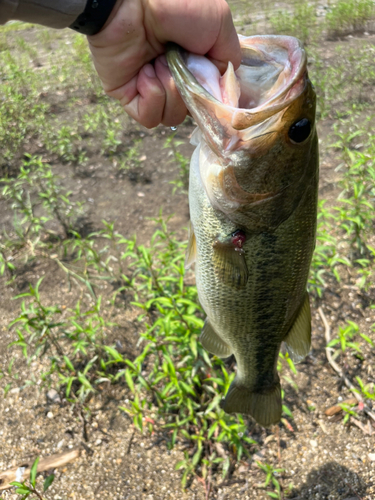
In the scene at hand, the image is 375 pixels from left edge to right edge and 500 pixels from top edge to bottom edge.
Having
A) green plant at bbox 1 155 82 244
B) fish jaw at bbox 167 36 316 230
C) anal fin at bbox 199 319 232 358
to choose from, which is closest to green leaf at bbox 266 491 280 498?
anal fin at bbox 199 319 232 358

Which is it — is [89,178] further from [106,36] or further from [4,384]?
[106,36]

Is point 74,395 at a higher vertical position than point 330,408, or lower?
higher

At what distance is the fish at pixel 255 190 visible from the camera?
1340 millimetres

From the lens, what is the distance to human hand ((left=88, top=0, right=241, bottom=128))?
153 cm

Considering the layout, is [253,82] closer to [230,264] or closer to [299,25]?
[230,264]

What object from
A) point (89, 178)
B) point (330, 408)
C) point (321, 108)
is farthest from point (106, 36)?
point (321, 108)

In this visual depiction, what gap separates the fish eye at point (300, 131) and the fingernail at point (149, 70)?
0.77 m

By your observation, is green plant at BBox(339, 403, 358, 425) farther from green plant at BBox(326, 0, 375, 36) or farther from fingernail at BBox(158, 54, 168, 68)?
green plant at BBox(326, 0, 375, 36)

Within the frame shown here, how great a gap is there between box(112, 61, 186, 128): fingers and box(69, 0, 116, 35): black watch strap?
A: 0.26 meters

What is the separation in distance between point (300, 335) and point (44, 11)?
69.7 inches

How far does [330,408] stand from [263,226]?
6.82 ft

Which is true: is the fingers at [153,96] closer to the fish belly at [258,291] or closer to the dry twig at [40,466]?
the fish belly at [258,291]

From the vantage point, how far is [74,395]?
10.0ft

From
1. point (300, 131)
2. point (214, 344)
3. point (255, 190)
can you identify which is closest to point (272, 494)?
point (214, 344)
